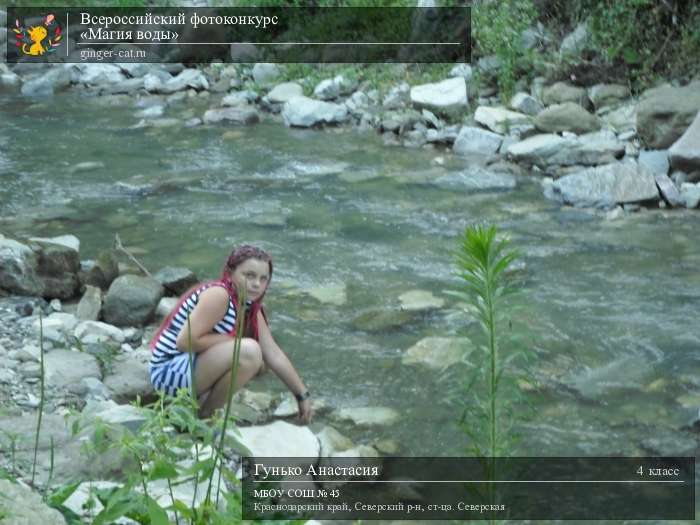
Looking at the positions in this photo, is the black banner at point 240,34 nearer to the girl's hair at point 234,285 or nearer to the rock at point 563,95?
the rock at point 563,95

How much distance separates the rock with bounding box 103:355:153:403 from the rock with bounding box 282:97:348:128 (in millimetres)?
6537

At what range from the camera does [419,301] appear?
6.19 meters

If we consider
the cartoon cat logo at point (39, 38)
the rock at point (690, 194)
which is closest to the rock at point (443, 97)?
the rock at point (690, 194)

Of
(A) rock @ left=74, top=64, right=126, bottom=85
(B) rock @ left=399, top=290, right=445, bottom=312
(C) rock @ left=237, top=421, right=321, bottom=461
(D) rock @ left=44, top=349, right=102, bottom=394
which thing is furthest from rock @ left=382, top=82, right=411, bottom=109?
(C) rock @ left=237, top=421, right=321, bottom=461

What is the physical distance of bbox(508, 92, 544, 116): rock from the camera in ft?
33.6

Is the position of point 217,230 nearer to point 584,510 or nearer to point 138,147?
point 138,147

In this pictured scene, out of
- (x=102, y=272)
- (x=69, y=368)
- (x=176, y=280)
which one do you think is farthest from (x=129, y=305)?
(x=69, y=368)

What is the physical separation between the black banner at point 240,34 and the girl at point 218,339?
8.16 metres

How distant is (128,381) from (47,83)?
32.6ft

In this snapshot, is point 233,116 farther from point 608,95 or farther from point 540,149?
point 608,95

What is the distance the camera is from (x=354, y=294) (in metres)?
6.36

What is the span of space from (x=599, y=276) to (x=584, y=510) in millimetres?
2925

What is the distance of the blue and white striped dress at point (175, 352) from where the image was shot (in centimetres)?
432

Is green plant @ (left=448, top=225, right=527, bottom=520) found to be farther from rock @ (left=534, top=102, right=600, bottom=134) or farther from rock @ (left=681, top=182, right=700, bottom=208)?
rock @ (left=534, top=102, right=600, bottom=134)
